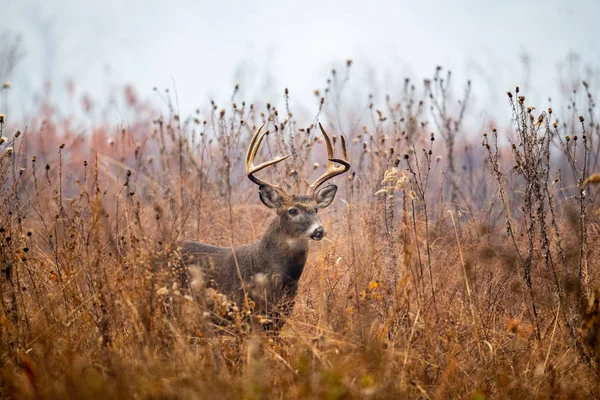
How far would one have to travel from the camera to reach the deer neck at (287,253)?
5.64 metres

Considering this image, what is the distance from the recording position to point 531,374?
157 inches

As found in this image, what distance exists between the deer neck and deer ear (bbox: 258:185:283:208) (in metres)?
0.33

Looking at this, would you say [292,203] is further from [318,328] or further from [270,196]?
[318,328]

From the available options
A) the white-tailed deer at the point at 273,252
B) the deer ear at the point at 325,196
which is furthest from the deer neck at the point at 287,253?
the deer ear at the point at 325,196

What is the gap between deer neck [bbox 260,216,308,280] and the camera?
5641mm

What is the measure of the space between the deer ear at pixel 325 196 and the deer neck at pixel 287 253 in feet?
2.66

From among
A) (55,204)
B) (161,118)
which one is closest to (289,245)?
(55,204)

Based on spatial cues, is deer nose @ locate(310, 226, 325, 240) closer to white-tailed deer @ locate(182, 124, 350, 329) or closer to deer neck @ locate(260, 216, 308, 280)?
white-tailed deer @ locate(182, 124, 350, 329)

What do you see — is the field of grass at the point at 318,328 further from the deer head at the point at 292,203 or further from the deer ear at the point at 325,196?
the deer ear at the point at 325,196

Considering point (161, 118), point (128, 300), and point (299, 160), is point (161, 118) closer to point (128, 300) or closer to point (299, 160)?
point (299, 160)

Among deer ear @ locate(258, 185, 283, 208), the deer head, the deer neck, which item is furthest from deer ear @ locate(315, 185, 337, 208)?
the deer neck

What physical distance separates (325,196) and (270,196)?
756 millimetres

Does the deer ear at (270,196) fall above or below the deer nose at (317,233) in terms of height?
above

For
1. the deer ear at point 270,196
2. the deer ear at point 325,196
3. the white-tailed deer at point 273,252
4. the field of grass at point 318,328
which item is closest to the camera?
the field of grass at point 318,328
